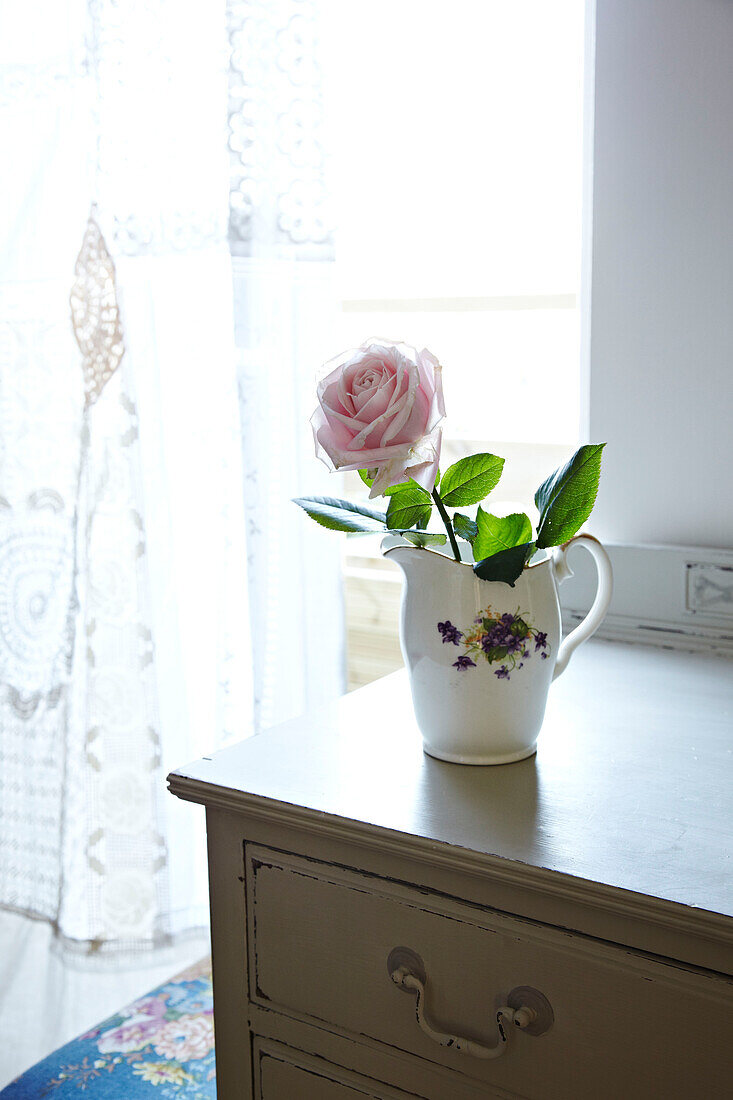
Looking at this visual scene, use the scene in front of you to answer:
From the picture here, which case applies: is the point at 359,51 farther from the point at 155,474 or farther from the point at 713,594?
the point at 713,594

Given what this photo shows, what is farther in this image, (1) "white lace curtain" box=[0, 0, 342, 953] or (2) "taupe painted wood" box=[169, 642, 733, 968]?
(1) "white lace curtain" box=[0, 0, 342, 953]

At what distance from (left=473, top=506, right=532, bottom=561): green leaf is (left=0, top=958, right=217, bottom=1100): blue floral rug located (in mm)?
870

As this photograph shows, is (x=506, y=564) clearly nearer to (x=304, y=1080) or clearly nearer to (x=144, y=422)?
(x=304, y=1080)

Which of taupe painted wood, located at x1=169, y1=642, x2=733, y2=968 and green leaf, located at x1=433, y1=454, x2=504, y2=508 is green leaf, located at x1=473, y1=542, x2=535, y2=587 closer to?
green leaf, located at x1=433, y1=454, x2=504, y2=508

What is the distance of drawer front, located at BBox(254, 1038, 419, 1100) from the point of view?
31.1 inches

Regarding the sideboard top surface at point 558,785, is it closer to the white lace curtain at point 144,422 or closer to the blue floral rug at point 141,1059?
the white lace curtain at point 144,422

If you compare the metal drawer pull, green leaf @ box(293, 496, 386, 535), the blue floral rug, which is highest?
green leaf @ box(293, 496, 386, 535)

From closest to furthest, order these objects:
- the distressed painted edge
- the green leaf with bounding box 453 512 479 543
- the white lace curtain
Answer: the distressed painted edge → the green leaf with bounding box 453 512 479 543 → the white lace curtain

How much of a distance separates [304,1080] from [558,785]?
32cm

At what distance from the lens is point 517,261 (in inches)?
65.3

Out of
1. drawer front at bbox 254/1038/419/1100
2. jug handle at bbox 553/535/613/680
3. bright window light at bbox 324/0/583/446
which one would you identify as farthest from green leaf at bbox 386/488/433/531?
bright window light at bbox 324/0/583/446

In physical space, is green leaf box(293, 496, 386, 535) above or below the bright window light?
below

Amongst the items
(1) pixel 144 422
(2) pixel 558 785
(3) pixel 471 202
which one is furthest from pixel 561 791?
(3) pixel 471 202

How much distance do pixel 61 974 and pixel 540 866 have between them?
1024 mm
